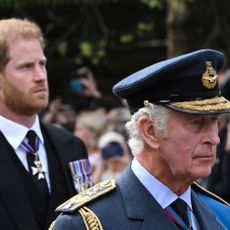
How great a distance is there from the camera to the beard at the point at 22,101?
4895 mm

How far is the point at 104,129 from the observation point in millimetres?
8594

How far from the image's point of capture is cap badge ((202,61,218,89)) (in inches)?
138

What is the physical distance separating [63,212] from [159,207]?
0.36 metres

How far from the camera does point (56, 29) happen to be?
14727 mm

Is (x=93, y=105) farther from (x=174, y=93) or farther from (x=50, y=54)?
(x=174, y=93)

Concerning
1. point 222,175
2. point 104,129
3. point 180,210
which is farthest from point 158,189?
point 104,129

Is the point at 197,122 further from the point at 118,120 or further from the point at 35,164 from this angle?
the point at 118,120

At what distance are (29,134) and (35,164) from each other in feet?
0.62

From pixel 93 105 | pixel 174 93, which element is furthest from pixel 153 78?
pixel 93 105

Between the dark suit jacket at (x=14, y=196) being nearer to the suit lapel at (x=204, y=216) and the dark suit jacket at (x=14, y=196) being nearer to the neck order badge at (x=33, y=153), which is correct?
the neck order badge at (x=33, y=153)

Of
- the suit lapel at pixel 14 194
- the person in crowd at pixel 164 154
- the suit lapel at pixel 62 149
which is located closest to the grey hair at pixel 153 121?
the person in crowd at pixel 164 154

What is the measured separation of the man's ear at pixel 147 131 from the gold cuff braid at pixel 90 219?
346 millimetres

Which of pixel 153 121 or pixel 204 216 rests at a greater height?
pixel 153 121

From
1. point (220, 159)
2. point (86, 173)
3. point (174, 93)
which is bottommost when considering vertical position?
point (220, 159)
